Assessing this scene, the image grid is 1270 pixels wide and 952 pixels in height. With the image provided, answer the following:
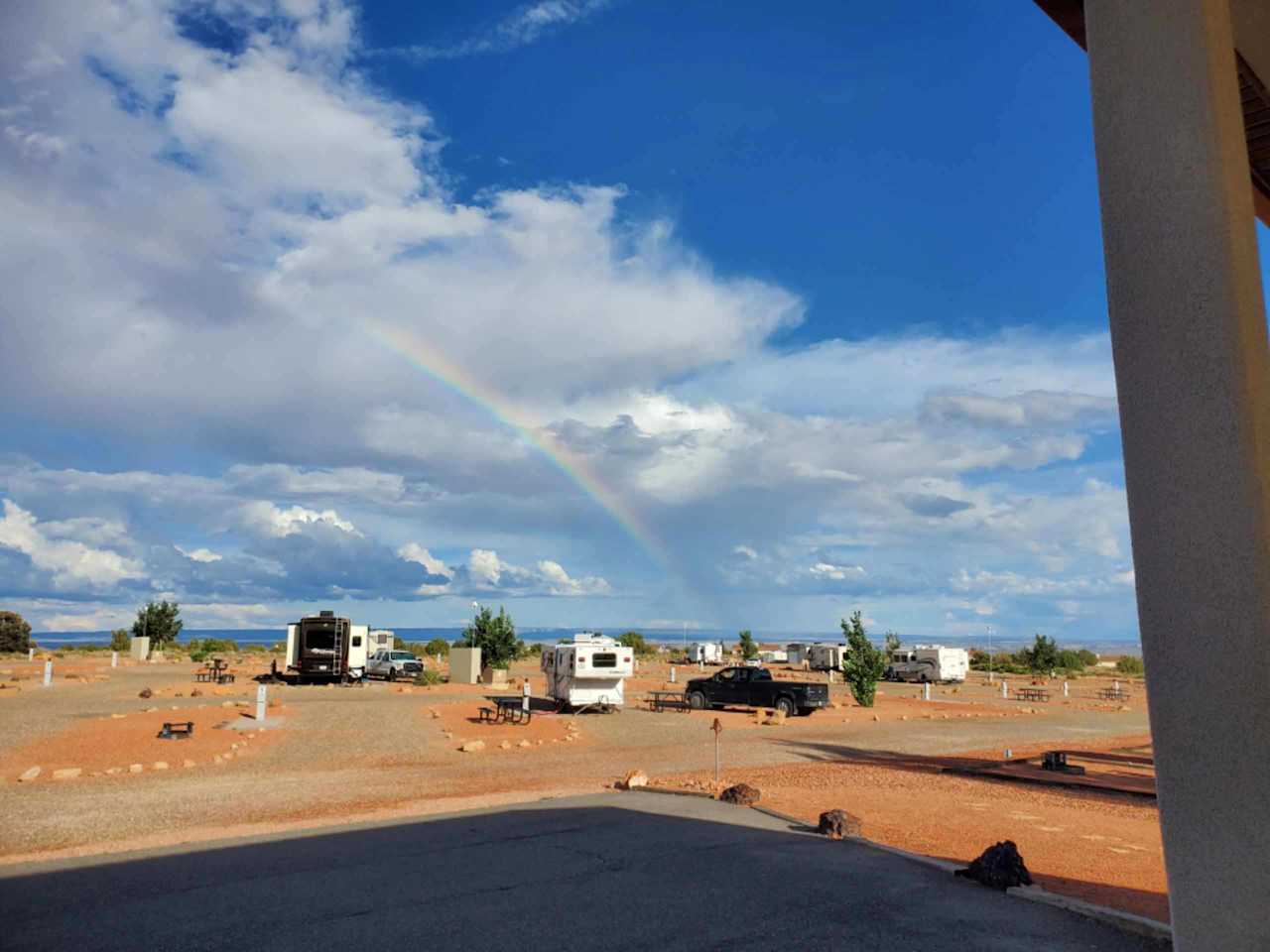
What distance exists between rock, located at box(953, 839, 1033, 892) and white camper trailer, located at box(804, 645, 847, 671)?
186 ft

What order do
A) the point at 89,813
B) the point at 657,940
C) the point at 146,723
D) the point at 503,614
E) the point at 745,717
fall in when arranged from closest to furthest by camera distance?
1. the point at 657,940
2. the point at 89,813
3. the point at 146,723
4. the point at 745,717
5. the point at 503,614

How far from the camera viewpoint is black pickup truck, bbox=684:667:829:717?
30703 millimetres

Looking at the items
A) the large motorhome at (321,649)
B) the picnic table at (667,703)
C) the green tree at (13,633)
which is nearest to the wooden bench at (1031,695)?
the picnic table at (667,703)

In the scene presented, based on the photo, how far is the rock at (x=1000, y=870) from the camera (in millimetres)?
7898

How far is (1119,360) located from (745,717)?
1034 inches

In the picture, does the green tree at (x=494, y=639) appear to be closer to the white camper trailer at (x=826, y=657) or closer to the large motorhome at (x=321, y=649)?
the large motorhome at (x=321, y=649)

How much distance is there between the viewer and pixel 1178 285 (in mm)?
4699

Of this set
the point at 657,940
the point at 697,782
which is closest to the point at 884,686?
the point at 697,782

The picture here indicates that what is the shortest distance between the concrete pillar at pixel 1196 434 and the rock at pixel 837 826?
234 inches

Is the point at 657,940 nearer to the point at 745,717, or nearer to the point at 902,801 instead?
the point at 902,801

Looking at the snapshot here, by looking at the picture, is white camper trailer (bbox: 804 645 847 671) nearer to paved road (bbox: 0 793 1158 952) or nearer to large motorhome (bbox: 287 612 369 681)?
large motorhome (bbox: 287 612 369 681)

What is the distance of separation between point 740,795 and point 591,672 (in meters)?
16.6

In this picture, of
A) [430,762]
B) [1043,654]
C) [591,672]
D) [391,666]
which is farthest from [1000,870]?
[1043,654]

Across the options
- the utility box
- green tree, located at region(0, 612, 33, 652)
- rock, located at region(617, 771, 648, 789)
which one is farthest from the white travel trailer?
rock, located at region(617, 771, 648, 789)
